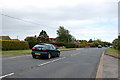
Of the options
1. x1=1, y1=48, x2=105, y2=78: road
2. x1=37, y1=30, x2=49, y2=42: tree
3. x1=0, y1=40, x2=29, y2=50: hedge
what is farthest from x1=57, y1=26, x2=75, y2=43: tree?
x1=1, y1=48, x2=105, y2=78: road

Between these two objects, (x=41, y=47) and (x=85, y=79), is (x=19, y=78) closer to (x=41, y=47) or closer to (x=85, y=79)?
(x=85, y=79)

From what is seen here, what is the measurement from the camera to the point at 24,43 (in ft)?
135

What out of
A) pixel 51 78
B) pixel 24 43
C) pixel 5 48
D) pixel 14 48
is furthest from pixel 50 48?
pixel 24 43

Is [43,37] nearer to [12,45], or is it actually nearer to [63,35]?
[63,35]

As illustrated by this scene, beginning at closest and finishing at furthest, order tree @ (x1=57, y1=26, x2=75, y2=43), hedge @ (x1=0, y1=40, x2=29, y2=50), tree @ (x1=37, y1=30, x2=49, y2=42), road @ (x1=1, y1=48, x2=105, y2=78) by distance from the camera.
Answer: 1. road @ (x1=1, y1=48, x2=105, y2=78)
2. hedge @ (x1=0, y1=40, x2=29, y2=50)
3. tree @ (x1=37, y1=30, x2=49, y2=42)
4. tree @ (x1=57, y1=26, x2=75, y2=43)

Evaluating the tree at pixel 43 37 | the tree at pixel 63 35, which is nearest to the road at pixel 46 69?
the tree at pixel 43 37

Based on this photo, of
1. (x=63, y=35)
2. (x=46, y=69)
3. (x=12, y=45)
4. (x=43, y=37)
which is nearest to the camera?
(x=46, y=69)

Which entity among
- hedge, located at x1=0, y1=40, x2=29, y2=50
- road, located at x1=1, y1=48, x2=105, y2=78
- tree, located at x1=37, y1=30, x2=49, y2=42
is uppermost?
tree, located at x1=37, y1=30, x2=49, y2=42

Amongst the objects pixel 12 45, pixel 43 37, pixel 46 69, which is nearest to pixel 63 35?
pixel 43 37

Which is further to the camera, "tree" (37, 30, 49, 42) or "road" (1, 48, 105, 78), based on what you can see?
"tree" (37, 30, 49, 42)

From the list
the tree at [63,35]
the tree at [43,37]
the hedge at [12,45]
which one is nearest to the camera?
the hedge at [12,45]

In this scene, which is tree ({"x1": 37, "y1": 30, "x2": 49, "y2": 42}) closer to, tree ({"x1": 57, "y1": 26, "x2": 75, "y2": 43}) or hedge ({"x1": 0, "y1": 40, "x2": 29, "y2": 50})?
tree ({"x1": 57, "y1": 26, "x2": 75, "y2": 43})

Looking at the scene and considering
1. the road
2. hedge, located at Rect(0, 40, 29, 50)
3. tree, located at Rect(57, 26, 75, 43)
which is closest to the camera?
the road

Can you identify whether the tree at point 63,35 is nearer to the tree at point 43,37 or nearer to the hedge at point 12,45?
the tree at point 43,37
